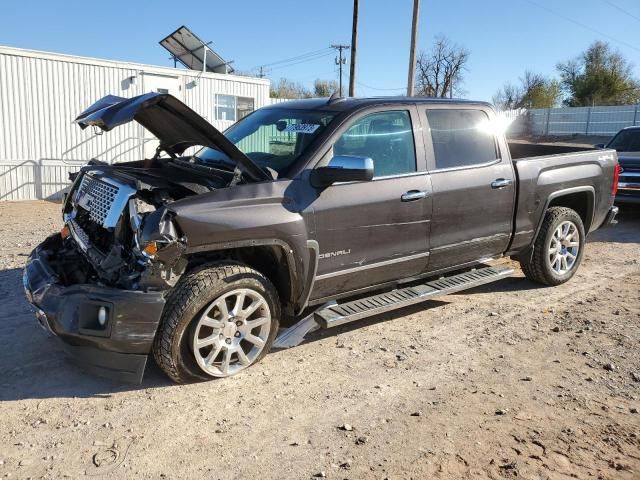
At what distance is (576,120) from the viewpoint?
137 feet

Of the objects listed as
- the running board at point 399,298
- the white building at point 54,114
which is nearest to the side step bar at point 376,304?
the running board at point 399,298

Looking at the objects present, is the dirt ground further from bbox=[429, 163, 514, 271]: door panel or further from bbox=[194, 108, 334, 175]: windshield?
bbox=[194, 108, 334, 175]: windshield

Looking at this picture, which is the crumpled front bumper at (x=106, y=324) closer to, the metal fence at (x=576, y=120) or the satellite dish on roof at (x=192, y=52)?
the satellite dish on roof at (x=192, y=52)

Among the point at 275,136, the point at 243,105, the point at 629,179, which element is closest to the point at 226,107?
the point at 243,105

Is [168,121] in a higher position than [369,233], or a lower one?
higher

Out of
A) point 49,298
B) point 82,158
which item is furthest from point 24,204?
point 49,298

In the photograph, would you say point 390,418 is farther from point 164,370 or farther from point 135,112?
point 135,112

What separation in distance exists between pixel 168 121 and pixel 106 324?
4.87ft

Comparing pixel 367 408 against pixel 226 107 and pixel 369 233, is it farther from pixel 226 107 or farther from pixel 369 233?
pixel 226 107

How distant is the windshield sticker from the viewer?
4.38 meters

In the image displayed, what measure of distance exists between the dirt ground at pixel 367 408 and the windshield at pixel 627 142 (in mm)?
7523

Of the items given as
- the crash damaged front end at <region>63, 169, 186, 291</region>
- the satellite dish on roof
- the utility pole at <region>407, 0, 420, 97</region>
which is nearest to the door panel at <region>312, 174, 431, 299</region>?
the crash damaged front end at <region>63, 169, 186, 291</region>

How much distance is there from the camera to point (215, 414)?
11.3 ft

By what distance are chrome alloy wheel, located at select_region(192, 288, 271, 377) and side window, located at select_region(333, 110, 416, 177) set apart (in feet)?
4.24
